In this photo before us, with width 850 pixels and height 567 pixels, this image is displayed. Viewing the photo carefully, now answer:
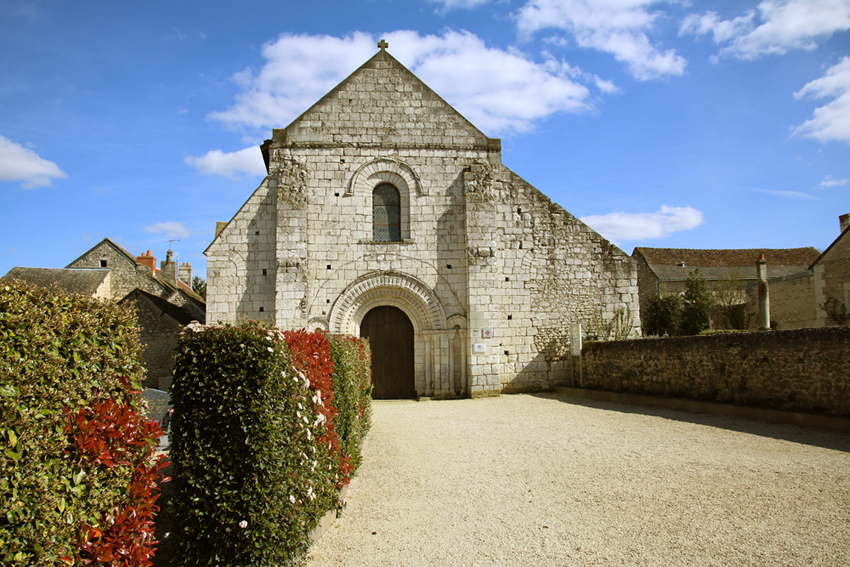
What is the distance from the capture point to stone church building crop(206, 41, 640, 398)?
13.3 meters

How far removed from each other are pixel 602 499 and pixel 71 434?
4.51m

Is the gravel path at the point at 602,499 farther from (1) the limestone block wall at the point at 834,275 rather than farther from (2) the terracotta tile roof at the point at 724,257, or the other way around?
(2) the terracotta tile roof at the point at 724,257

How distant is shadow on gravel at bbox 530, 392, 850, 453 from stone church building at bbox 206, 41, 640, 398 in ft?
11.6

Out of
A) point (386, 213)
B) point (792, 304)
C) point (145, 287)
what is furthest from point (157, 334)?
point (792, 304)

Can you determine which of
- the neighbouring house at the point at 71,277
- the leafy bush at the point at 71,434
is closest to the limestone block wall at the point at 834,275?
the leafy bush at the point at 71,434

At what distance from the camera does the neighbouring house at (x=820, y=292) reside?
19359 mm

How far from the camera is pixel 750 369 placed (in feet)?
28.8

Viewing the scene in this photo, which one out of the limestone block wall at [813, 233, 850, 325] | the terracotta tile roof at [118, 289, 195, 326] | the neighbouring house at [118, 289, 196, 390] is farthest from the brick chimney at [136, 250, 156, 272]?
the limestone block wall at [813, 233, 850, 325]

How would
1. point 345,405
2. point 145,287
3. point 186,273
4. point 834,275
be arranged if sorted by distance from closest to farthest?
point 345,405
point 834,275
point 145,287
point 186,273

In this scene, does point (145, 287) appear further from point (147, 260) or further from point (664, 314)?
point (664, 314)

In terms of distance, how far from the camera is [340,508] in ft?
16.3

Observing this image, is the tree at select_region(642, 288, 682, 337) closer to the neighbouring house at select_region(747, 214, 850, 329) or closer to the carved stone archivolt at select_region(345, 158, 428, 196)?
the neighbouring house at select_region(747, 214, 850, 329)

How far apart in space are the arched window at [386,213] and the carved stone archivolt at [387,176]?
0.23 m

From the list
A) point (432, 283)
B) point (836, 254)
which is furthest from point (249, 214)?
point (836, 254)
